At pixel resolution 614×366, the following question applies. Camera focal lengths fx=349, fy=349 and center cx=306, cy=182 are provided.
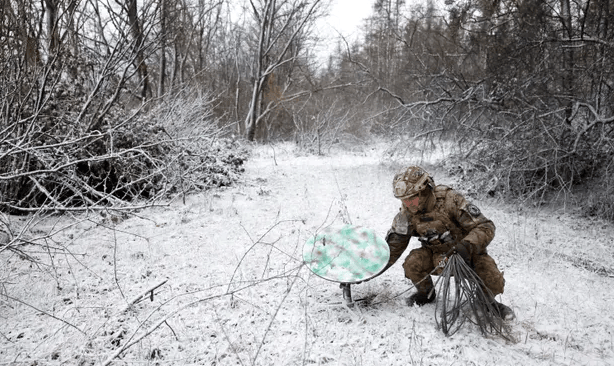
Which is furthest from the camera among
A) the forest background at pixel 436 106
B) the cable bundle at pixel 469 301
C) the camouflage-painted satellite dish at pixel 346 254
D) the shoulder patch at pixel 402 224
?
the forest background at pixel 436 106

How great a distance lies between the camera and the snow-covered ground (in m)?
2.25

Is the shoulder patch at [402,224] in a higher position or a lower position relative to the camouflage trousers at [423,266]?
higher

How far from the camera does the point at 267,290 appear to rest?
315cm

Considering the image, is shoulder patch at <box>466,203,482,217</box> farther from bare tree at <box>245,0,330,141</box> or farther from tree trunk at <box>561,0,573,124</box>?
bare tree at <box>245,0,330,141</box>

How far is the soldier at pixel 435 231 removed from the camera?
8.37ft

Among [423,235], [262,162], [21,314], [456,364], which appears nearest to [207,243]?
[21,314]

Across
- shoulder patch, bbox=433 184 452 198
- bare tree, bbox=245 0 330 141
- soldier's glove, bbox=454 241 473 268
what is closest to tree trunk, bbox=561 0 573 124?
shoulder patch, bbox=433 184 452 198

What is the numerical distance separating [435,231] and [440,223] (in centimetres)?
8

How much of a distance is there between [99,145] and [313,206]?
3.50 m

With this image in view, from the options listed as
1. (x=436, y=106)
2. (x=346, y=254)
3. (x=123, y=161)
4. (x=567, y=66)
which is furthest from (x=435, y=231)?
(x=436, y=106)

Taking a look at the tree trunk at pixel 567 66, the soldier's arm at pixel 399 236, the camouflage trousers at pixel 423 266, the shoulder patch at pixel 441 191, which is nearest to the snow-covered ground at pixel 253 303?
the camouflage trousers at pixel 423 266

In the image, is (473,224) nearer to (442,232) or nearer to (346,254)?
(442,232)

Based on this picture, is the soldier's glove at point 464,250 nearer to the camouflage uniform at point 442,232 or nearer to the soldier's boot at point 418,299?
the camouflage uniform at point 442,232

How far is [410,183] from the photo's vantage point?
263cm
